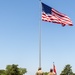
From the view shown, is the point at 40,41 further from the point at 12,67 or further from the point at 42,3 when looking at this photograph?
the point at 12,67

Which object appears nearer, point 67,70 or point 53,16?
point 53,16

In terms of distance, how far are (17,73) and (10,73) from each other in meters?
3.91

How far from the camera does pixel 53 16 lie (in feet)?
89.3

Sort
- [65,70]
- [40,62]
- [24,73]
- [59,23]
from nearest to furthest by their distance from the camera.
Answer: [40,62] → [59,23] → [24,73] → [65,70]

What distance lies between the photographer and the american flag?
26609 mm

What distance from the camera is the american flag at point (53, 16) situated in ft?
87.3

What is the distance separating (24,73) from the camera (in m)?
174

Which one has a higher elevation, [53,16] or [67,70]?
[67,70]

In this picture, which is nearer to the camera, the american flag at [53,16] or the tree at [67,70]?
the american flag at [53,16]

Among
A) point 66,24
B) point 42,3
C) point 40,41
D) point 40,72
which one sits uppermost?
point 42,3

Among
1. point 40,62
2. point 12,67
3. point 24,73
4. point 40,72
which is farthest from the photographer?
point 24,73

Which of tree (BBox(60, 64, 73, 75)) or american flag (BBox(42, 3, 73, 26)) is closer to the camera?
american flag (BBox(42, 3, 73, 26))

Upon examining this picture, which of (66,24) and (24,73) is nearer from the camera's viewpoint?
(66,24)

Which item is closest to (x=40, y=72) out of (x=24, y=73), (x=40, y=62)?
(x=40, y=62)
